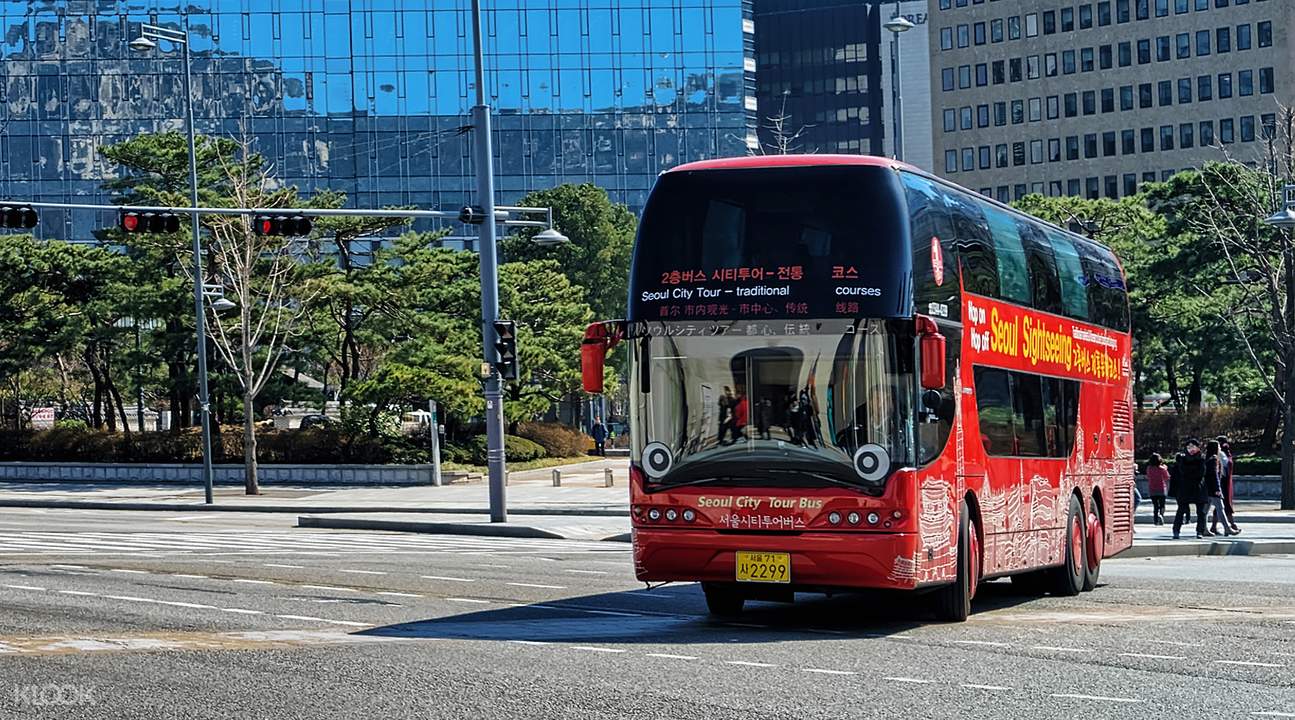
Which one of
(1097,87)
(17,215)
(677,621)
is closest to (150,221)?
(17,215)

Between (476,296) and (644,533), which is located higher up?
(476,296)

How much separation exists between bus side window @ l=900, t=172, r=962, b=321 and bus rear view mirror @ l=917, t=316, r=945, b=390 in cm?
24

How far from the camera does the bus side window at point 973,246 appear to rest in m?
16.7

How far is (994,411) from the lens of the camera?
17.4m

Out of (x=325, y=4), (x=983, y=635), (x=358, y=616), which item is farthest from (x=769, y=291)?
(x=325, y=4)

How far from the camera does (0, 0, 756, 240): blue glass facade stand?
4417 inches

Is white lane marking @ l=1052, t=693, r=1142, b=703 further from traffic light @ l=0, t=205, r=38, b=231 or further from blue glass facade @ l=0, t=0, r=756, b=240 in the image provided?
blue glass facade @ l=0, t=0, r=756, b=240

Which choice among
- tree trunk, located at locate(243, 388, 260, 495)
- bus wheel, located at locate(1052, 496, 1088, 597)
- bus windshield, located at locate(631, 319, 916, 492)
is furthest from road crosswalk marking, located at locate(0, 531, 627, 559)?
tree trunk, located at locate(243, 388, 260, 495)

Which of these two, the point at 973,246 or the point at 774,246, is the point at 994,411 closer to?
the point at 973,246

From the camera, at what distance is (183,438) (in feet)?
200

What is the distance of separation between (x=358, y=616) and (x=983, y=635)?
223 inches

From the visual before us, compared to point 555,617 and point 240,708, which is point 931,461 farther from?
point 240,708

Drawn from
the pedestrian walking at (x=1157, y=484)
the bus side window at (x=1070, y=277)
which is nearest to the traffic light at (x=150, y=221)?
the bus side window at (x=1070, y=277)

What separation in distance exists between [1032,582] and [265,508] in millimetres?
29260
